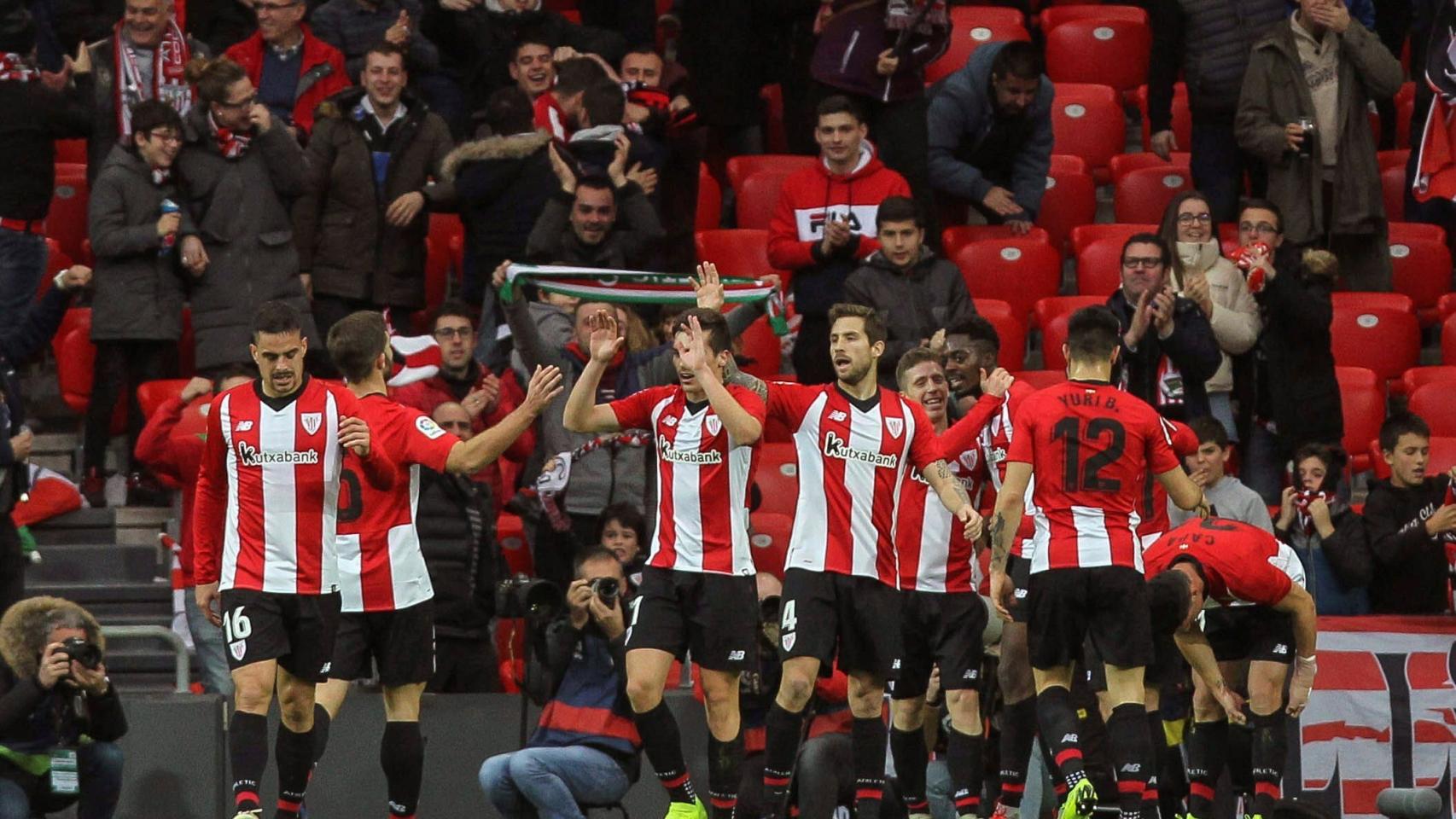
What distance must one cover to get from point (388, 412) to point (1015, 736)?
10.1ft

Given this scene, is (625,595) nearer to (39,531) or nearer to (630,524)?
(630,524)

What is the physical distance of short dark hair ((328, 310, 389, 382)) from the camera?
33.1ft

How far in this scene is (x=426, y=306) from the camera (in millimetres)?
14609

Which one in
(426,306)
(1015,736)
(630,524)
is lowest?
(1015,736)

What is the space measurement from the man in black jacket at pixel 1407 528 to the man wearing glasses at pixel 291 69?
6.35 metres

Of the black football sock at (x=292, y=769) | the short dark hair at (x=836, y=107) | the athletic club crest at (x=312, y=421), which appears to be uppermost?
the short dark hair at (x=836, y=107)

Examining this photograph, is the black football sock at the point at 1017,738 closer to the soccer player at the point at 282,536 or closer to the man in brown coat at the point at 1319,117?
A: the soccer player at the point at 282,536

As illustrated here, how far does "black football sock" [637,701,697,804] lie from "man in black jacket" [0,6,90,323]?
5.16 m

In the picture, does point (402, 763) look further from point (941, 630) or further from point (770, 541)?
point (770, 541)

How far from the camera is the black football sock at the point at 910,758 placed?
1042 centimetres

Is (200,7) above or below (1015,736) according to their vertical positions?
above

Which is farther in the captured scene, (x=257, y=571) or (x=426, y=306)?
(x=426, y=306)

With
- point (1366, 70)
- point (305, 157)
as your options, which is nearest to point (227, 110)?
point (305, 157)

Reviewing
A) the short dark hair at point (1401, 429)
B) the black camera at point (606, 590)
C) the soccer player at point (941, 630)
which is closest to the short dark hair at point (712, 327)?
the soccer player at point (941, 630)
